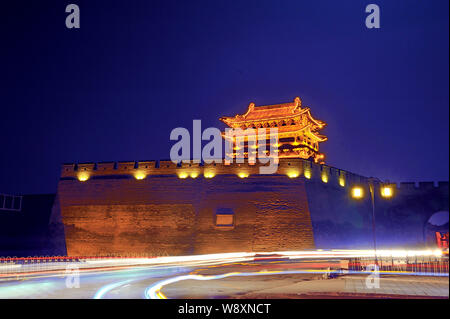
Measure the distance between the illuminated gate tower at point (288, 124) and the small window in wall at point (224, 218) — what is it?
844 centimetres

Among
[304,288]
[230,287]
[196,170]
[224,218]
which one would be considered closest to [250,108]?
[196,170]

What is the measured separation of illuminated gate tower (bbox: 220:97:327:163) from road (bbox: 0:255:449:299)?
1698cm

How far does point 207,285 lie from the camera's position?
7.60 m

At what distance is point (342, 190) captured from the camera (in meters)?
22.2

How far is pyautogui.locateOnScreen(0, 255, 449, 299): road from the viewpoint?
6.23m

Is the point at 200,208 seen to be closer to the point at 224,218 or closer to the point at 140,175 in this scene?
the point at 224,218

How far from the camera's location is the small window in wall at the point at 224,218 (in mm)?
19000

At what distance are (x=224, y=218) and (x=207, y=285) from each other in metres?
11.5

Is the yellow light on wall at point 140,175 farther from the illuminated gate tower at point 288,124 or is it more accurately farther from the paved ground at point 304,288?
the paved ground at point 304,288

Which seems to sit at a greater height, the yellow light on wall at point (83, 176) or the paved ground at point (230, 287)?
the yellow light on wall at point (83, 176)

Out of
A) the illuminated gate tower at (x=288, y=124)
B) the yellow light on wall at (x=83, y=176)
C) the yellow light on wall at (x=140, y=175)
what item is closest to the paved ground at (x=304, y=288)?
the yellow light on wall at (x=140, y=175)

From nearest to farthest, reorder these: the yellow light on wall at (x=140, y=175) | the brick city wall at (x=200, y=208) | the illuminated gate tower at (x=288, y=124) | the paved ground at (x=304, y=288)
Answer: the paved ground at (x=304, y=288)
the brick city wall at (x=200, y=208)
the yellow light on wall at (x=140, y=175)
the illuminated gate tower at (x=288, y=124)

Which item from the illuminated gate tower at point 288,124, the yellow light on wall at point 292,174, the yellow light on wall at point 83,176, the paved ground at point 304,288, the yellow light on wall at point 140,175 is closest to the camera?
the paved ground at point 304,288

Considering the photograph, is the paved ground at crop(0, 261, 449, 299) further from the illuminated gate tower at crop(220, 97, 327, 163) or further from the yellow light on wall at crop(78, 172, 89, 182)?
the illuminated gate tower at crop(220, 97, 327, 163)
